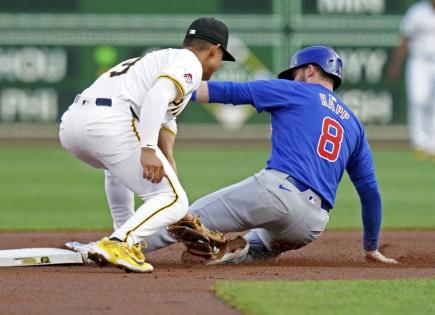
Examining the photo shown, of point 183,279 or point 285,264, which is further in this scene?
point 285,264

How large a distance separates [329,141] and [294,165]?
0.79ft

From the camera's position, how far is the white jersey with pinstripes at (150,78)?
545 centimetres

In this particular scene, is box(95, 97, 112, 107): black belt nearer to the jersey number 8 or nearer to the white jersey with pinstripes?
the white jersey with pinstripes

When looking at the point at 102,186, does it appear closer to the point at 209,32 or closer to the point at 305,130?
the point at 305,130

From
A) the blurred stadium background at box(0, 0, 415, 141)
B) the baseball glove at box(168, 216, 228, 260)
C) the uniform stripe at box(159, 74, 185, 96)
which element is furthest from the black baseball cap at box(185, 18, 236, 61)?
the blurred stadium background at box(0, 0, 415, 141)

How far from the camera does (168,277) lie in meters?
5.37

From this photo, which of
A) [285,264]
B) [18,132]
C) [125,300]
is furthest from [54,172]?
[125,300]

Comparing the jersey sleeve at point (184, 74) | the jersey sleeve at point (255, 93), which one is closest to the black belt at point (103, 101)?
the jersey sleeve at point (184, 74)

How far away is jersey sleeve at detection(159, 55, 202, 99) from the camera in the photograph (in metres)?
5.41

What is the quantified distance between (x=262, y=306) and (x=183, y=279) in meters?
0.89

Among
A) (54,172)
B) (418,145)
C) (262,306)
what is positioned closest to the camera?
(262,306)

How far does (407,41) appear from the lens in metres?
16.6

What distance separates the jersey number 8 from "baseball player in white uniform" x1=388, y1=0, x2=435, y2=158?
10.2 metres

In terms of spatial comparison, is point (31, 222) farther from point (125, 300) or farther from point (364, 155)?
point (125, 300)
